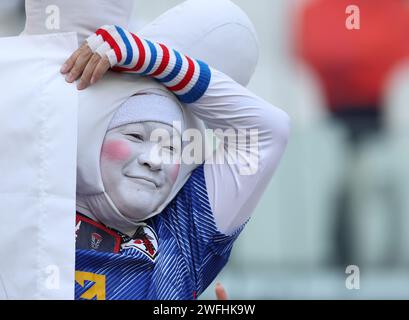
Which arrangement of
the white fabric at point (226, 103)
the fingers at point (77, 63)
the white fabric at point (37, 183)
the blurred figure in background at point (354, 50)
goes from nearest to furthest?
the white fabric at point (37, 183)
the fingers at point (77, 63)
the white fabric at point (226, 103)
the blurred figure in background at point (354, 50)

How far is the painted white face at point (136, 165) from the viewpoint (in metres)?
2.16

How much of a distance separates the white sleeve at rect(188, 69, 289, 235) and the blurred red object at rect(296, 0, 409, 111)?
1.99 m

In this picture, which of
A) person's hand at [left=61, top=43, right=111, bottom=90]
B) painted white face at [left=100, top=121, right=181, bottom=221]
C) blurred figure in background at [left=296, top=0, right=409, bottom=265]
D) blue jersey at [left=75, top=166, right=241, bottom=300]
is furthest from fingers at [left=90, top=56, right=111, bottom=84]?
blurred figure in background at [left=296, top=0, right=409, bottom=265]

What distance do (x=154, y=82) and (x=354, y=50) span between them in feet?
7.25

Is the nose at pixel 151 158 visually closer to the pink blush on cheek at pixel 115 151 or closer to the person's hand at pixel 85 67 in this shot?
the pink blush on cheek at pixel 115 151

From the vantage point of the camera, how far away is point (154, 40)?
224cm

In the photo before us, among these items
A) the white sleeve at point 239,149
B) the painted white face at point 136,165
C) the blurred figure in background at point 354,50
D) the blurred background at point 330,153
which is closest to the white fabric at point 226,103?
the white sleeve at point 239,149

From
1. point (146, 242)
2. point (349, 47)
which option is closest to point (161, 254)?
point (146, 242)

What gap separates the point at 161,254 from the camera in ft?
7.34

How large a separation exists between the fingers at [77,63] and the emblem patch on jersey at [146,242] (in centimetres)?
31
